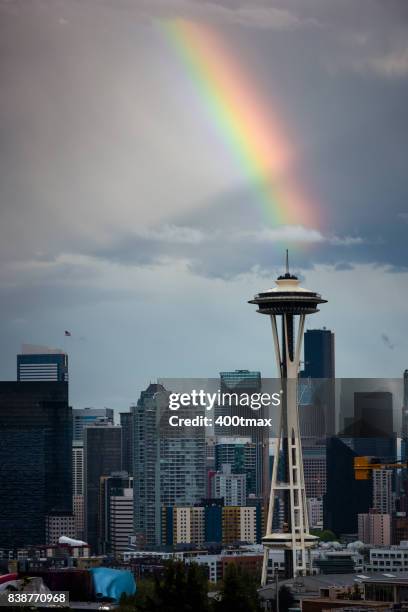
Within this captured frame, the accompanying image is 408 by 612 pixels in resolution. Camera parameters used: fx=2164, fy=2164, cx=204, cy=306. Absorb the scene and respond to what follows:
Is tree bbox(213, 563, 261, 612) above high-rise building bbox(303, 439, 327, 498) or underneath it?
underneath

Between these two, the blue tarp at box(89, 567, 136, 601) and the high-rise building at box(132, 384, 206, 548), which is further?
the high-rise building at box(132, 384, 206, 548)

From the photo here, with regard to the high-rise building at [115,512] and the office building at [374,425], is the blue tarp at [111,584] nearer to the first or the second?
the office building at [374,425]

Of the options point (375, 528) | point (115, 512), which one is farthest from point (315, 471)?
point (115, 512)

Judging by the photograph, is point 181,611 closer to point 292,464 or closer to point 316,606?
point 316,606

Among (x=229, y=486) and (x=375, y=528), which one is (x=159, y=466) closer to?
(x=229, y=486)

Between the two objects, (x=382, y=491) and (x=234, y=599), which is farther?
(x=382, y=491)

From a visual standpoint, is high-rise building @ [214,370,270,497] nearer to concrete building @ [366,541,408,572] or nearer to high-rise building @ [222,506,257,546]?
high-rise building @ [222,506,257,546]

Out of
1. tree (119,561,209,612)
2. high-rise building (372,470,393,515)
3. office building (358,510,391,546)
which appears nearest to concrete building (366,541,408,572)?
office building (358,510,391,546)
